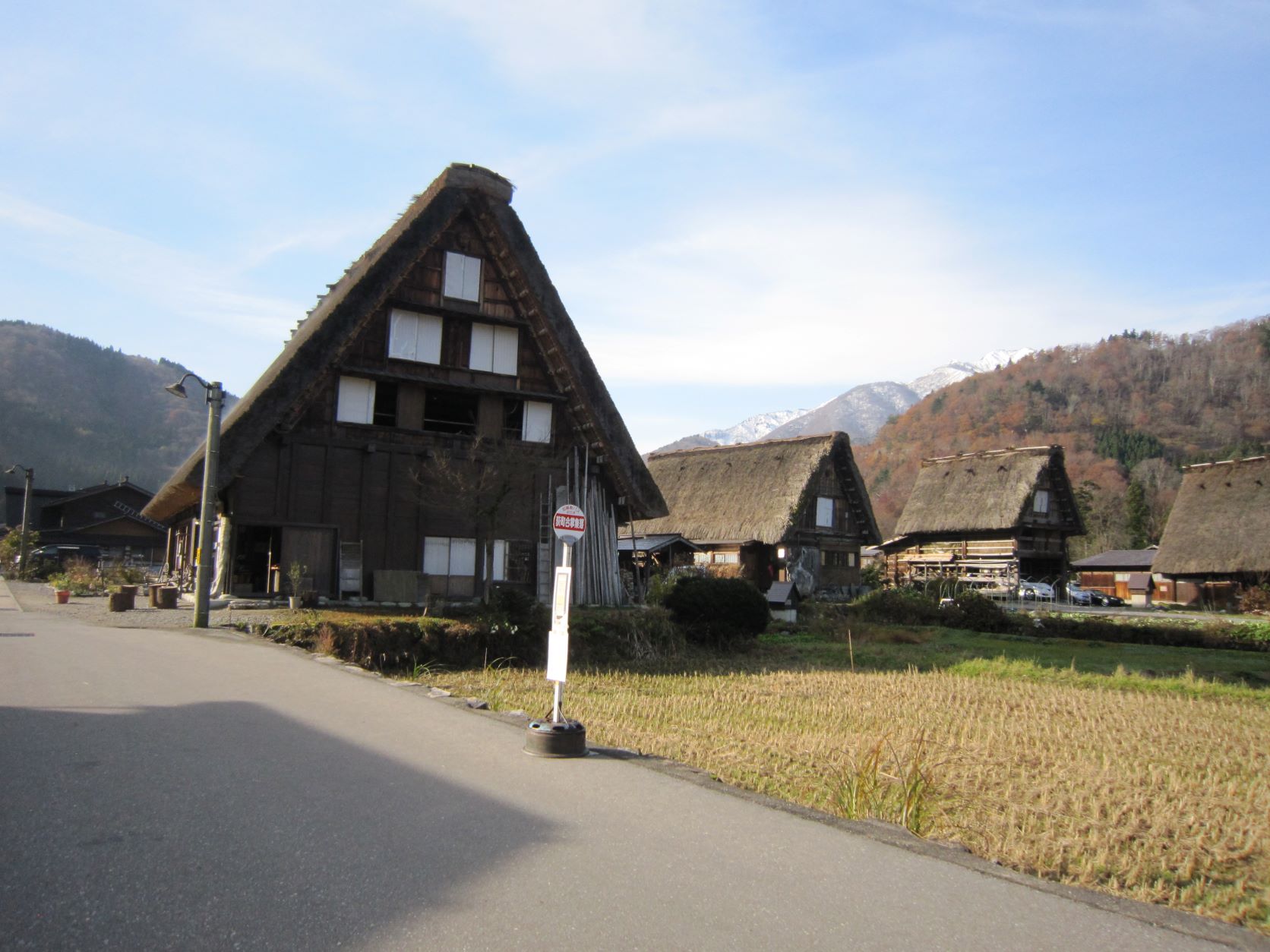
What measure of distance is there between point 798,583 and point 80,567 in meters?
25.8

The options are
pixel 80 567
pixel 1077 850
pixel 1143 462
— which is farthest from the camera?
pixel 1143 462

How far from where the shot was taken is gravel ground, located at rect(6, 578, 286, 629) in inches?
636

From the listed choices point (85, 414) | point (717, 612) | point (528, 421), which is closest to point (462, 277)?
point (528, 421)

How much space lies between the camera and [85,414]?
387 ft

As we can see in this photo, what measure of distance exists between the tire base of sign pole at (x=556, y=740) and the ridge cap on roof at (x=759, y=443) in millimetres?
31251

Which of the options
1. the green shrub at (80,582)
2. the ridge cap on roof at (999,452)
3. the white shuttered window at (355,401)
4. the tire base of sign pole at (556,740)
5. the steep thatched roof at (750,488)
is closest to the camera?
the tire base of sign pole at (556,740)

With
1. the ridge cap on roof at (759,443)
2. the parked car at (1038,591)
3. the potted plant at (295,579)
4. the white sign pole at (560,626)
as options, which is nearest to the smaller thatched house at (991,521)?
the parked car at (1038,591)

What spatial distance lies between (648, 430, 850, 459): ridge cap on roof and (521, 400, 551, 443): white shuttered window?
17.8m

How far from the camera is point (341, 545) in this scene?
64.6 ft

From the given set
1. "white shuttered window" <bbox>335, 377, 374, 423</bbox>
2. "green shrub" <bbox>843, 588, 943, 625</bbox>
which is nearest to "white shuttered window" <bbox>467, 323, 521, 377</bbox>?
"white shuttered window" <bbox>335, 377, 374, 423</bbox>

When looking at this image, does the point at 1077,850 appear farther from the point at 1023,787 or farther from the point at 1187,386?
the point at 1187,386

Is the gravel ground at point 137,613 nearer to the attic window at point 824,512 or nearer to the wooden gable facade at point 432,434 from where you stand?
the wooden gable facade at point 432,434

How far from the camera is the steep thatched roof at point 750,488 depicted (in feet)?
120

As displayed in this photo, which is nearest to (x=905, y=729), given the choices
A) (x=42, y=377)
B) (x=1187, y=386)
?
(x=1187, y=386)
